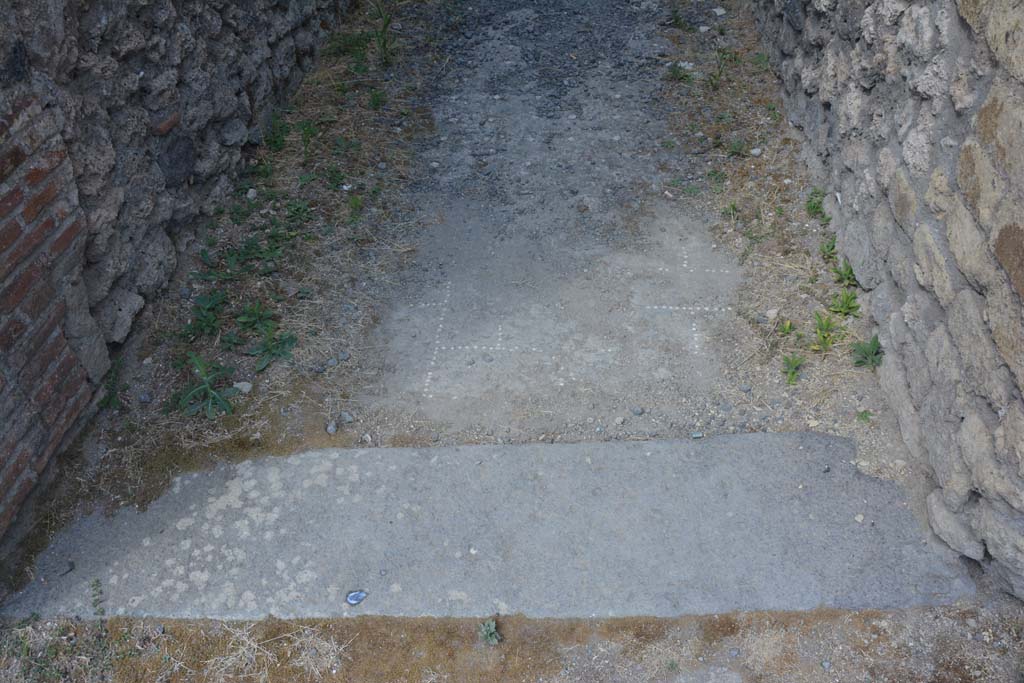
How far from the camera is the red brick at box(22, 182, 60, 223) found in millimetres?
2427

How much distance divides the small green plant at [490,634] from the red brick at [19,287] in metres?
1.64

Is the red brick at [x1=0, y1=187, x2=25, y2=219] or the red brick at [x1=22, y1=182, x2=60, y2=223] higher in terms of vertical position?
the red brick at [x1=0, y1=187, x2=25, y2=219]

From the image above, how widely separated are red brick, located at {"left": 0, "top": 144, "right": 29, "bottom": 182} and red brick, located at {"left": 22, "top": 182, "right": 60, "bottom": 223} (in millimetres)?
111

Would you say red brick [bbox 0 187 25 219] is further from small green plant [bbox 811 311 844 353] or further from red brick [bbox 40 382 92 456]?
small green plant [bbox 811 311 844 353]

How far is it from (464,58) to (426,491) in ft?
9.46

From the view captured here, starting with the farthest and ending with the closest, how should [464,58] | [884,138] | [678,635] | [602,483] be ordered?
[464,58], [884,138], [602,483], [678,635]

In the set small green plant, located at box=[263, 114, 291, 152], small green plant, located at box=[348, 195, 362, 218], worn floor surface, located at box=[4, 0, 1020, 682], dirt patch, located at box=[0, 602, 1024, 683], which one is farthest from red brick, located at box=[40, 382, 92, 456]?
small green plant, located at box=[263, 114, 291, 152]

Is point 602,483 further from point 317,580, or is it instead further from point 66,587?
point 66,587

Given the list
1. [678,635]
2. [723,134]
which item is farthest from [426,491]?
[723,134]

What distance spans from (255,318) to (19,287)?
902 mm

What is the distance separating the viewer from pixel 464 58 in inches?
183

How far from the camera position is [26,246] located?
2422 millimetres

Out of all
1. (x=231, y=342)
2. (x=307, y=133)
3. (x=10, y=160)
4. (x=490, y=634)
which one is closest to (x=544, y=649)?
(x=490, y=634)

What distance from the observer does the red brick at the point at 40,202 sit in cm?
243
